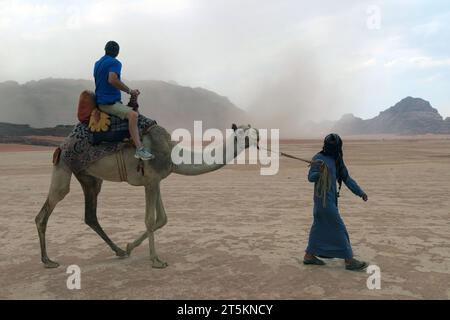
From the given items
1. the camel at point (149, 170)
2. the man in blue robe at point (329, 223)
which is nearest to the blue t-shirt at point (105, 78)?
the camel at point (149, 170)

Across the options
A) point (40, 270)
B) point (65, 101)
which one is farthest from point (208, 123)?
point (40, 270)

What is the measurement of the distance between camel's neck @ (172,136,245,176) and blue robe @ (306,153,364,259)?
1131 millimetres

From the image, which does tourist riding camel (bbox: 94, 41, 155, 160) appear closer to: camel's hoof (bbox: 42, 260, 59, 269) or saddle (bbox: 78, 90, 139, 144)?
saddle (bbox: 78, 90, 139, 144)

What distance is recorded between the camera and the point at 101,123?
572cm

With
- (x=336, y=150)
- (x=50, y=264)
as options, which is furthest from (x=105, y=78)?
(x=336, y=150)

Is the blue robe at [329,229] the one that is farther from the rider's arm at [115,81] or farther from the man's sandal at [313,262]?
the rider's arm at [115,81]

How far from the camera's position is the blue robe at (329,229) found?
5.56m

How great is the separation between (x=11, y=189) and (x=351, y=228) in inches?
472

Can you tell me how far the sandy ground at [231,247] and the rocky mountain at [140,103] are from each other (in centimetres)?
11985

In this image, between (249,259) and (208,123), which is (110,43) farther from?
(208,123)

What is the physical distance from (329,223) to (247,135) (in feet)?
5.51

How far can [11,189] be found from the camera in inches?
568

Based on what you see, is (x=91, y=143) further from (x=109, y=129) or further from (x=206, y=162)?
(x=206, y=162)

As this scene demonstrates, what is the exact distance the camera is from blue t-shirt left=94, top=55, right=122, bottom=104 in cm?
565
